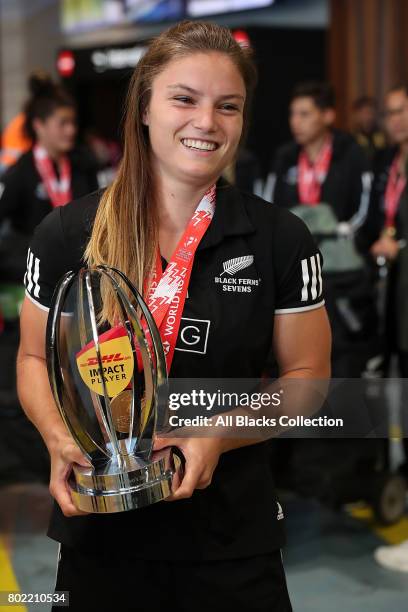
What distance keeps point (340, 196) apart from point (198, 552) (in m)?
3.68

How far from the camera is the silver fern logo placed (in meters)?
1.38

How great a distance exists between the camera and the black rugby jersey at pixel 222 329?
4.45 feet

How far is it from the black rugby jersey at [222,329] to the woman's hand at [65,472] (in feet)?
0.62

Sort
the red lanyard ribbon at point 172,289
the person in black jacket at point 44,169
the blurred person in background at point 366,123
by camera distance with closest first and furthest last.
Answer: the red lanyard ribbon at point 172,289 < the person in black jacket at point 44,169 < the blurred person in background at point 366,123

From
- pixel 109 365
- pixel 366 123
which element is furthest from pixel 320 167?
pixel 109 365

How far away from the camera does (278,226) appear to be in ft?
4.65

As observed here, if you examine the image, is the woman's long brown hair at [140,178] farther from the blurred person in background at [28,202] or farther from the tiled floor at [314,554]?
the blurred person in background at [28,202]

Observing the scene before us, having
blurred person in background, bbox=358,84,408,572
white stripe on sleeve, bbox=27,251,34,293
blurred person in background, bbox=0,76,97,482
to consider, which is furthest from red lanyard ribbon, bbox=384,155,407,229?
white stripe on sleeve, bbox=27,251,34,293

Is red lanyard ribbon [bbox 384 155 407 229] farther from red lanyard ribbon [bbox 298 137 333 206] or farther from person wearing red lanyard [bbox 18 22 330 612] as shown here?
person wearing red lanyard [bbox 18 22 330 612]

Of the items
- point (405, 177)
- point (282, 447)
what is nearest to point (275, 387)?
point (282, 447)

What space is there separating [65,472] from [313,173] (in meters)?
3.89

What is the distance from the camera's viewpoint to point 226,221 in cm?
140

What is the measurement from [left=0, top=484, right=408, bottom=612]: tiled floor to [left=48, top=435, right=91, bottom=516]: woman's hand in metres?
0.82

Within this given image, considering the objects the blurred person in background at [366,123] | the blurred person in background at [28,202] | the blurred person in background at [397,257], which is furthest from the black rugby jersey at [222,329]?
the blurred person in background at [366,123]
